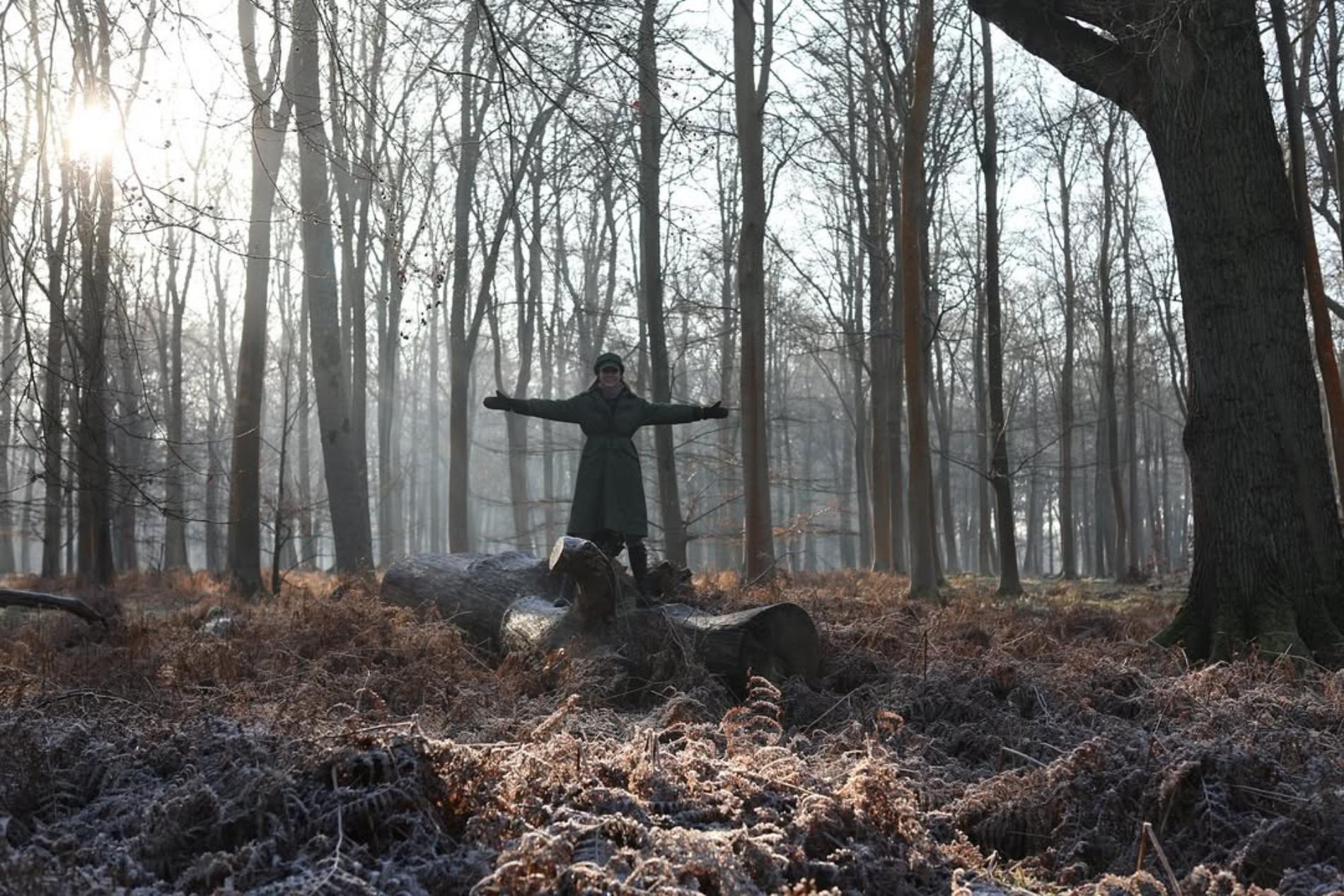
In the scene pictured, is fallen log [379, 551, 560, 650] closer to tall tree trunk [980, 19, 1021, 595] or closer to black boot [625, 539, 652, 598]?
black boot [625, 539, 652, 598]

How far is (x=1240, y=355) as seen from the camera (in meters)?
7.01

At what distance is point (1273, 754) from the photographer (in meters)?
4.24

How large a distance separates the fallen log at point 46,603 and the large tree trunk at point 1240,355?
7.16m

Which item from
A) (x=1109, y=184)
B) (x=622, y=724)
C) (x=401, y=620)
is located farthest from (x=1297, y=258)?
(x=1109, y=184)

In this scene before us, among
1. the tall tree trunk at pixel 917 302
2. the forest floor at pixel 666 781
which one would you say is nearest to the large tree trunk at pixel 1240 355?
the forest floor at pixel 666 781

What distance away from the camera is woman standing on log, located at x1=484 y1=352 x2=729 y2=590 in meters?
8.39

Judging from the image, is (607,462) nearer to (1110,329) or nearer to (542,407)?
(542,407)

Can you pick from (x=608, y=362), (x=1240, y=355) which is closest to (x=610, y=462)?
(x=608, y=362)

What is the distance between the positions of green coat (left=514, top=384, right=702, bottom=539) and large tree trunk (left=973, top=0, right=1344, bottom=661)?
3660 mm

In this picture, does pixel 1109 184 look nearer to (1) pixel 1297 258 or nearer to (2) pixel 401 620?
(1) pixel 1297 258

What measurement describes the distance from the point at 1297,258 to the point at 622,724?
5.44 meters

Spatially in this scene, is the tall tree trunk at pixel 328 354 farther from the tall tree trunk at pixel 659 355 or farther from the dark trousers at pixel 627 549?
the dark trousers at pixel 627 549

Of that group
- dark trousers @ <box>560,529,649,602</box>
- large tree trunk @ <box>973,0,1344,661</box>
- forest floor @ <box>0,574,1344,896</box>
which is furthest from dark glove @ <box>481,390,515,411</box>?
large tree trunk @ <box>973,0,1344,661</box>

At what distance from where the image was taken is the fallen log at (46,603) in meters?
6.25
